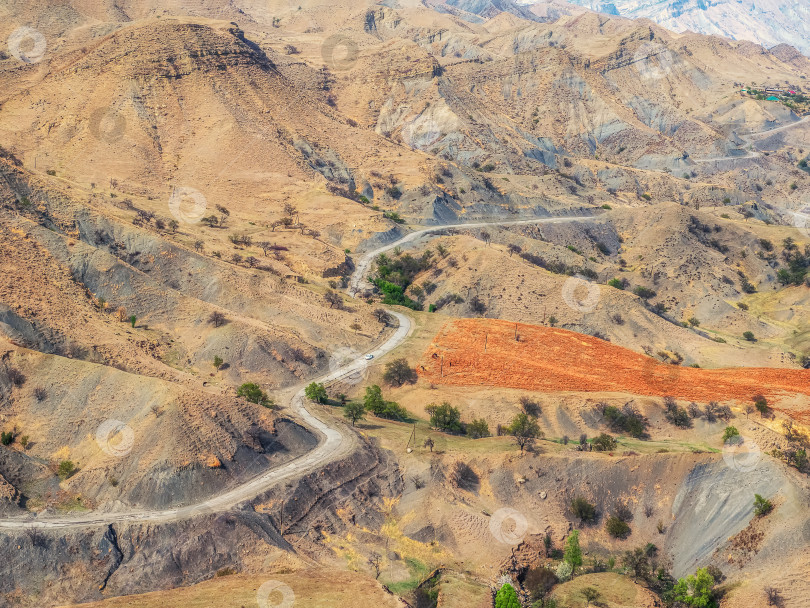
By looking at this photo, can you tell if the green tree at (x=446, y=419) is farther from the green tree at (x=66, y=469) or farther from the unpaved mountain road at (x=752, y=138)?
the unpaved mountain road at (x=752, y=138)

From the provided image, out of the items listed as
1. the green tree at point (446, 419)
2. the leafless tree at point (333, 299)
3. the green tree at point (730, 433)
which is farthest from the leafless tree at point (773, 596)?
the leafless tree at point (333, 299)

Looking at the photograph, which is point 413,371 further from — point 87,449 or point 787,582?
point 787,582

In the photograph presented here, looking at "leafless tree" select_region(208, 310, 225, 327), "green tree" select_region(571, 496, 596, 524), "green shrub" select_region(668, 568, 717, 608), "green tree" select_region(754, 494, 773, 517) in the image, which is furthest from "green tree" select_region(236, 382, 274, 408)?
"green tree" select_region(754, 494, 773, 517)

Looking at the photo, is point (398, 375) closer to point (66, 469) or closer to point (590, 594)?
point (590, 594)

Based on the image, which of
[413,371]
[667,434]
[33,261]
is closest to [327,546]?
[413,371]

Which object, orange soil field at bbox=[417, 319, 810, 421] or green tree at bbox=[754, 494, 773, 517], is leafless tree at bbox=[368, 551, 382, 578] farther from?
green tree at bbox=[754, 494, 773, 517]
